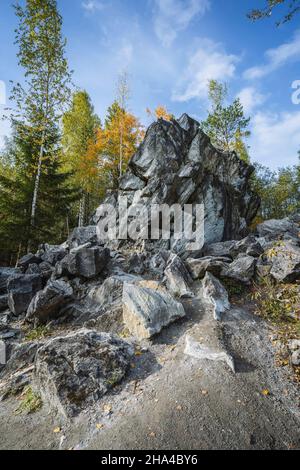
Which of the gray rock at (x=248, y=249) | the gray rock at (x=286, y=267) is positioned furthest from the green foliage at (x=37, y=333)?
the gray rock at (x=248, y=249)

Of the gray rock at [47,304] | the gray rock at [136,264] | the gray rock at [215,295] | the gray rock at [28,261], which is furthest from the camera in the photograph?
the gray rock at [28,261]

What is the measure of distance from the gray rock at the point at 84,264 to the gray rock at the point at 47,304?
4.86ft

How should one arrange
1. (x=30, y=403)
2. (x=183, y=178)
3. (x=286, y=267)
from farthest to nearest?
1. (x=183, y=178)
2. (x=286, y=267)
3. (x=30, y=403)

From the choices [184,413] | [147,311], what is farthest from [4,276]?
[184,413]

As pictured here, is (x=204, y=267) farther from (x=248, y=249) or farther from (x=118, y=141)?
(x=118, y=141)

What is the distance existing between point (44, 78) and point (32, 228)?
10.4 m

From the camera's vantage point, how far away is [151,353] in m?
6.02

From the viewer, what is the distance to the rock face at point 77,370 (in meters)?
4.67

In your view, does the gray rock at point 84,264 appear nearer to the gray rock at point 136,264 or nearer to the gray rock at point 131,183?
the gray rock at point 136,264

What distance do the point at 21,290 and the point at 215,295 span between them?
7786 mm

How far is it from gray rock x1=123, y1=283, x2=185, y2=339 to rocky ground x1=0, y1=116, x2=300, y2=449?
1.3 inches

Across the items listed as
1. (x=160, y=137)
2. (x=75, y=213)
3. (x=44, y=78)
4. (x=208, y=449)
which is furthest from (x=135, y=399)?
(x=75, y=213)

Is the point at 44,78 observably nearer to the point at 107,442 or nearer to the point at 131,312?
the point at 131,312

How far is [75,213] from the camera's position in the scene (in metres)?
25.8
